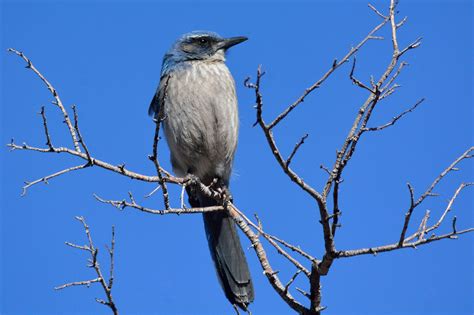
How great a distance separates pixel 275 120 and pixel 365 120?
2.01 ft

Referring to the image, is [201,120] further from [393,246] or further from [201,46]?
[393,246]

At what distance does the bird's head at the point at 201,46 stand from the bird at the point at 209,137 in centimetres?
6

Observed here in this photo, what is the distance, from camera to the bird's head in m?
6.43

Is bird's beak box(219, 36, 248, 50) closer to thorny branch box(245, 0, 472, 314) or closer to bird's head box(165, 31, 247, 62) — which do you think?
bird's head box(165, 31, 247, 62)

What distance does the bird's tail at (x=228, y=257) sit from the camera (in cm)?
555

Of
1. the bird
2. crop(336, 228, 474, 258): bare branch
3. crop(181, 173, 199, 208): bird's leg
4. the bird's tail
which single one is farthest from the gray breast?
crop(336, 228, 474, 258): bare branch

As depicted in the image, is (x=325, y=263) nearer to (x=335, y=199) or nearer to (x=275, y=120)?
(x=335, y=199)

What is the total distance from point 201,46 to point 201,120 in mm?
1133

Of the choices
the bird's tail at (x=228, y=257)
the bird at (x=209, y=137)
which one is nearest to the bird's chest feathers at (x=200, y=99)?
the bird at (x=209, y=137)

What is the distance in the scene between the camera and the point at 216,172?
6145mm

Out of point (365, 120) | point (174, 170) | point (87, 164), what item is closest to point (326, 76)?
point (365, 120)

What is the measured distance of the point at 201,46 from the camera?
657 centimetres

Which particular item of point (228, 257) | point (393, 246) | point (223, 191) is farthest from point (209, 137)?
point (393, 246)

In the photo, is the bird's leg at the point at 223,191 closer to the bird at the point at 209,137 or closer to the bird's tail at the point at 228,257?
the bird at the point at 209,137
